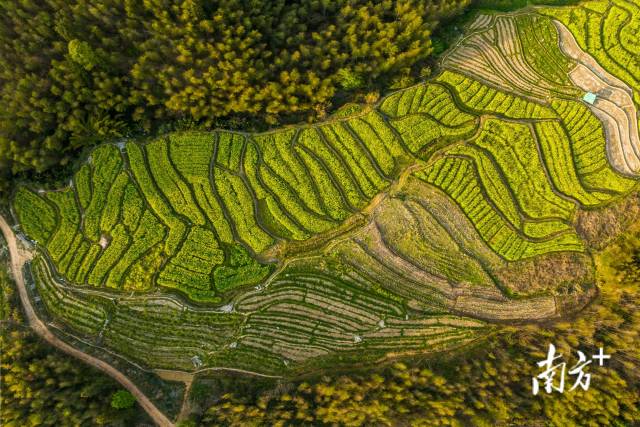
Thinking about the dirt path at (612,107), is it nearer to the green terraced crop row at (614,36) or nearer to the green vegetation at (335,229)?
the green terraced crop row at (614,36)

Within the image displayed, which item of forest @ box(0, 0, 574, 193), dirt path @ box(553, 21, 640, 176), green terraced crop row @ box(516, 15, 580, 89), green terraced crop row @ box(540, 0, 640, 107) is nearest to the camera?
forest @ box(0, 0, 574, 193)

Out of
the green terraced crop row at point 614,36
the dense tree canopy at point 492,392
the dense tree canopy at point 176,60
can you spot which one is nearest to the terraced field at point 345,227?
the green terraced crop row at point 614,36

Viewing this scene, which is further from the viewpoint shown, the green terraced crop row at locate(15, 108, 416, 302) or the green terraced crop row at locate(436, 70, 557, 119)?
the green terraced crop row at locate(436, 70, 557, 119)

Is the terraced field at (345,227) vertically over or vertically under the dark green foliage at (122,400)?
over

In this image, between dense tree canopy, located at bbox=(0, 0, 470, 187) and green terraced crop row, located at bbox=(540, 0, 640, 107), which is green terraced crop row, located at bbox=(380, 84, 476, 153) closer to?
dense tree canopy, located at bbox=(0, 0, 470, 187)

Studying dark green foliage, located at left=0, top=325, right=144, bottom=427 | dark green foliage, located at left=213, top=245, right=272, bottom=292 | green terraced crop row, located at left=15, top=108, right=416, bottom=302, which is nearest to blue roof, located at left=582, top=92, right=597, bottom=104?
green terraced crop row, located at left=15, top=108, right=416, bottom=302

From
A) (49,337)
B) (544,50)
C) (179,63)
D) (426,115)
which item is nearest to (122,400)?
(49,337)
